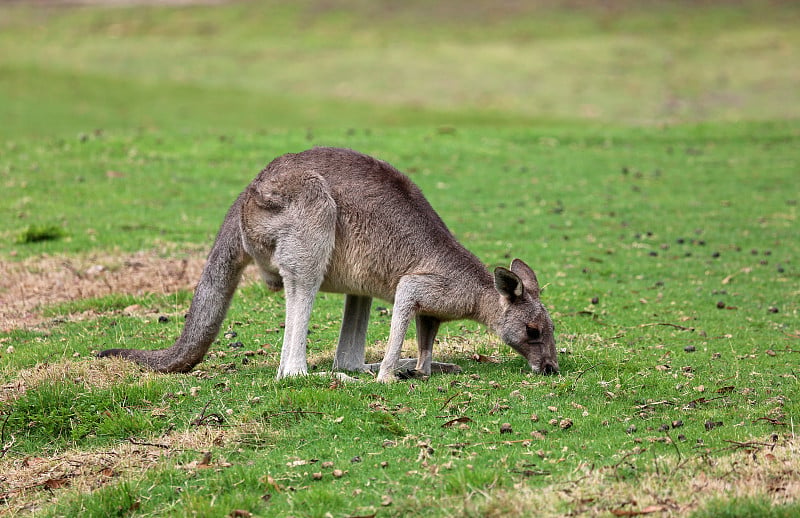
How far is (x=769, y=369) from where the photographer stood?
790cm

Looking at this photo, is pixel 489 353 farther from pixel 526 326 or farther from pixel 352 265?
pixel 352 265

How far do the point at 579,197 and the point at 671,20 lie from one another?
34.5 metres

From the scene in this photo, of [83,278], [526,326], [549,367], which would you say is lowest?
[83,278]

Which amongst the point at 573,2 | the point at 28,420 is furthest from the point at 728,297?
the point at 573,2

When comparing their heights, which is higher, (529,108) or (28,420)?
(529,108)

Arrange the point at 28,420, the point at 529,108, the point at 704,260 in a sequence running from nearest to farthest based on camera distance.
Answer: the point at 28,420 → the point at 704,260 → the point at 529,108

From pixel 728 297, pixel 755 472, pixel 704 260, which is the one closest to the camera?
pixel 755 472

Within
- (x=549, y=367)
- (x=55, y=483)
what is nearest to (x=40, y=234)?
(x=55, y=483)

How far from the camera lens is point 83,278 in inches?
458

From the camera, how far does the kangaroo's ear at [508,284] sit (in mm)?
7266

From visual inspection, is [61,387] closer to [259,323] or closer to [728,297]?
[259,323]

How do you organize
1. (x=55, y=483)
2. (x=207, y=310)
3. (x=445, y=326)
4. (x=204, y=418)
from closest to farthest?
(x=55, y=483), (x=204, y=418), (x=207, y=310), (x=445, y=326)

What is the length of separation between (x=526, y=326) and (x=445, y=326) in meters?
2.31

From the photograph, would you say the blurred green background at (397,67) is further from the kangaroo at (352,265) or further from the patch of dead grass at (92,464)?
the patch of dead grass at (92,464)
